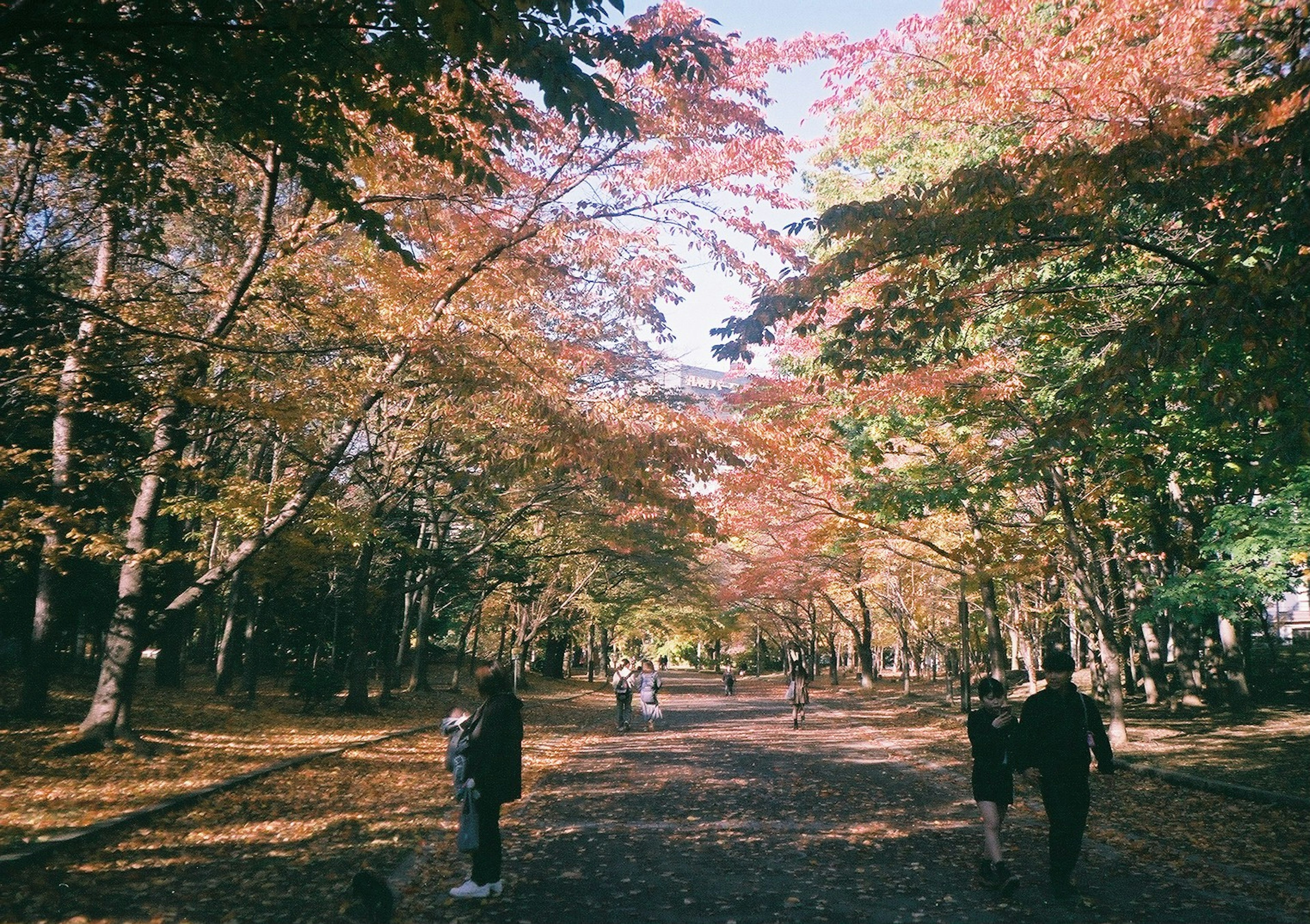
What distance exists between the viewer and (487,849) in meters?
5.79

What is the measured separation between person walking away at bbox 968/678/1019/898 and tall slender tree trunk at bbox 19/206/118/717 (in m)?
9.51

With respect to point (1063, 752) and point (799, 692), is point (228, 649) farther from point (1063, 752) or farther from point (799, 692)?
point (1063, 752)

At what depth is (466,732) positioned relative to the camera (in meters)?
6.16

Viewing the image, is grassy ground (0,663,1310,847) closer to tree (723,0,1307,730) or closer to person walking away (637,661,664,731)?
person walking away (637,661,664,731)

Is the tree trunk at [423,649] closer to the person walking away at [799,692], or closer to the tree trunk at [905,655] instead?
the person walking away at [799,692]

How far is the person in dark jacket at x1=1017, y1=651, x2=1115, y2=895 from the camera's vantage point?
226 inches

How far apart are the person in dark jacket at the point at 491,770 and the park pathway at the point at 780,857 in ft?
0.59

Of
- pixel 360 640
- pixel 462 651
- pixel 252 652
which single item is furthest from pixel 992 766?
pixel 462 651

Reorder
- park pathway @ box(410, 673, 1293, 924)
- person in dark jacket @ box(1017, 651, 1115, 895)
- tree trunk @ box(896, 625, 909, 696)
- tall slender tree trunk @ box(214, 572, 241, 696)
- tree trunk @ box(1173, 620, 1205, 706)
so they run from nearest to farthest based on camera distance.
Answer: park pathway @ box(410, 673, 1293, 924) → person in dark jacket @ box(1017, 651, 1115, 895) → tree trunk @ box(1173, 620, 1205, 706) → tall slender tree trunk @ box(214, 572, 241, 696) → tree trunk @ box(896, 625, 909, 696)

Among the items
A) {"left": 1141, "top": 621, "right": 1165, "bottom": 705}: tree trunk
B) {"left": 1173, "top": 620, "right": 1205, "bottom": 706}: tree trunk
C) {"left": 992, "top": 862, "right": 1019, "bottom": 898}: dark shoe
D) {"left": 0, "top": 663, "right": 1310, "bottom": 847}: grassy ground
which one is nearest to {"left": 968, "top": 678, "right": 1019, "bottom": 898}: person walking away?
{"left": 992, "top": 862, "right": 1019, "bottom": 898}: dark shoe

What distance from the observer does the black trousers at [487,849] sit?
19.0 ft

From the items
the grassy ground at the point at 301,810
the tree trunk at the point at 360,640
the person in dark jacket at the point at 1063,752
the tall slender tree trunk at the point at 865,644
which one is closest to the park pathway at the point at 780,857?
the person in dark jacket at the point at 1063,752

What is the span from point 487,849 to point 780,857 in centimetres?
263

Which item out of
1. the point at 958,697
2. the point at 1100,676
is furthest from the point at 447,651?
the point at 1100,676
